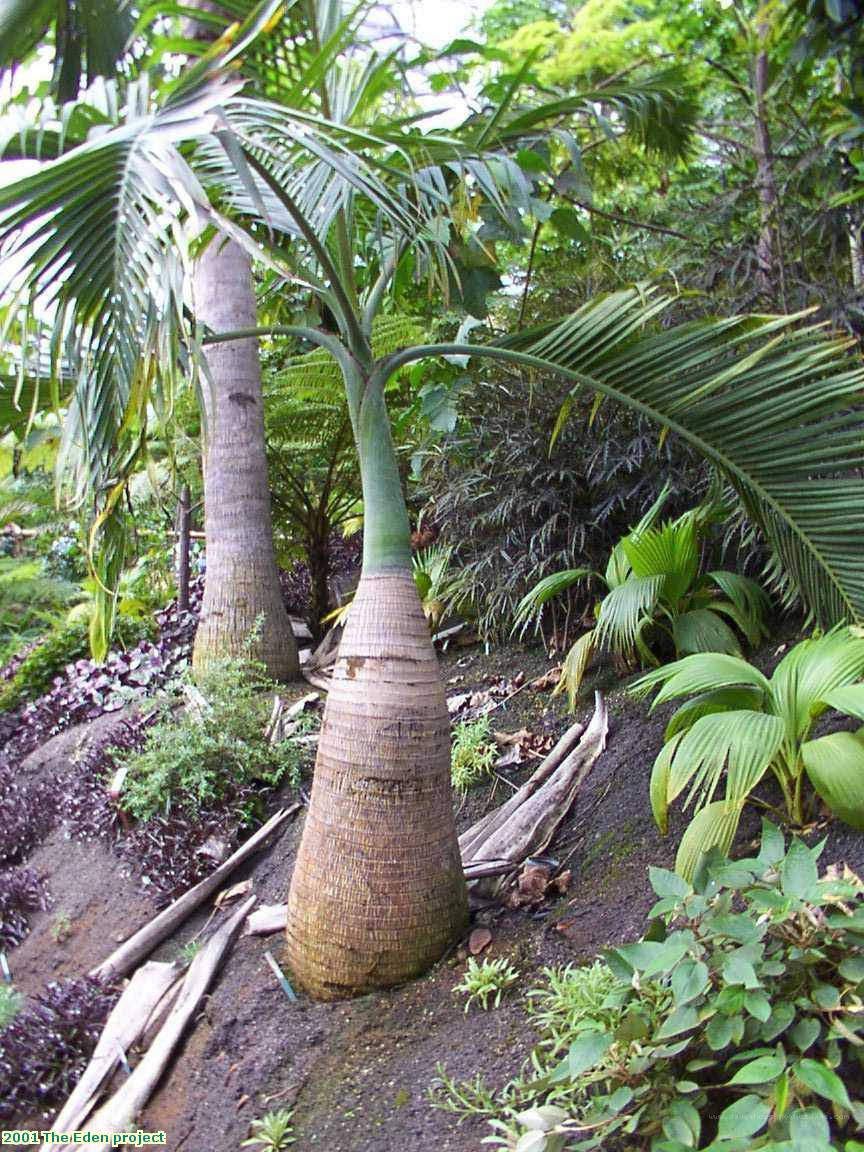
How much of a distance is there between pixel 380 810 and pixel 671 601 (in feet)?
5.33

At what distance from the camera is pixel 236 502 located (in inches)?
201

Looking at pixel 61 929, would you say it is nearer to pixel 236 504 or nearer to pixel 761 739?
pixel 236 504

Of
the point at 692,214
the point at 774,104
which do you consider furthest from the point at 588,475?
the point at 774,104

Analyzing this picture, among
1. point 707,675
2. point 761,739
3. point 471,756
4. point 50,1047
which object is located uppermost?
point 707,675

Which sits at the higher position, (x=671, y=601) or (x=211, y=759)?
(x=671, y=601)

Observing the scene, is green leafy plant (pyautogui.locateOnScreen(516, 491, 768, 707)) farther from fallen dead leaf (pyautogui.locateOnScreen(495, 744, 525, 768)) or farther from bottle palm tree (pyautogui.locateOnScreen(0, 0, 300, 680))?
bottle palm tree (pyautogui.locateOnScreen(0, 0, 300, 680))

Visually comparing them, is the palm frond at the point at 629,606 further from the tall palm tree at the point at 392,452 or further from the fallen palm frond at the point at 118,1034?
the fallen palm frond at the point at 118,1034

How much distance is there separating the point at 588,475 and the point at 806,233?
4.92 feet

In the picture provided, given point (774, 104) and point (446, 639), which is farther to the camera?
point (446, 639)

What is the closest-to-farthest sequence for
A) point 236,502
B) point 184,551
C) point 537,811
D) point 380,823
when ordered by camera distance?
1. point 380,823
2. point 537,811
3. point 236,502
4. point 184,551

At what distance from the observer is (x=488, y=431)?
4570 mm

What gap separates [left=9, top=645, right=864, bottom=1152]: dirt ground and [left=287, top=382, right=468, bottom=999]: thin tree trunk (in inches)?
4.6

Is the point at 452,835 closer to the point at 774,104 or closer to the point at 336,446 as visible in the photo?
the point at 336,446

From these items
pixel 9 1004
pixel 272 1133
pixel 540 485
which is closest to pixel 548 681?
pixel 540 485
